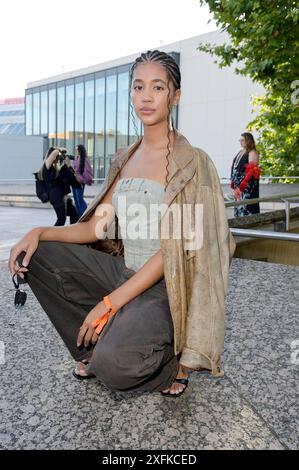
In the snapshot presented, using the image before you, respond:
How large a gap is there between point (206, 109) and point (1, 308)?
2190cm

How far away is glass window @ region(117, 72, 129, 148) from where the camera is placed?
28047mm

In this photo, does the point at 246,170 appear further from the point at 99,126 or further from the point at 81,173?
the point at 99,126

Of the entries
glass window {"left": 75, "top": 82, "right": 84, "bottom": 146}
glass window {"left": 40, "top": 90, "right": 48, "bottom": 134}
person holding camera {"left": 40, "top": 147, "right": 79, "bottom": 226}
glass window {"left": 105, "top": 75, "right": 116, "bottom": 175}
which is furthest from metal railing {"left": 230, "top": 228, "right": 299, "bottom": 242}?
glass window {"left": 40, "top": 90, "right": 48, "bottom": 134}

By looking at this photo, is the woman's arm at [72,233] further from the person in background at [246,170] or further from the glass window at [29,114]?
the glass window at [29,114]

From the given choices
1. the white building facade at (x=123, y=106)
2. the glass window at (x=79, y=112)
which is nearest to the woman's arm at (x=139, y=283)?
the white building facade at (x=123, y=106)

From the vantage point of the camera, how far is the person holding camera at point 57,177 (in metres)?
7.52

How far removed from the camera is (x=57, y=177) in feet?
25.1

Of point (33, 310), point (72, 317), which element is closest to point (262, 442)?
point (72, 317)

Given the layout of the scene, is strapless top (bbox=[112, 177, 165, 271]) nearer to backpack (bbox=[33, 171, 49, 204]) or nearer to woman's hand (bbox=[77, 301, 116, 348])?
woman's hand (bbox=[77, 301, 116, 348])

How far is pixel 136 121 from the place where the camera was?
7.38 ft

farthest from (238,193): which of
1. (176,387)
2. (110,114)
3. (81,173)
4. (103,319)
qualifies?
(110,114)

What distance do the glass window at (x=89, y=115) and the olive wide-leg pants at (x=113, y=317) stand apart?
29.9 m

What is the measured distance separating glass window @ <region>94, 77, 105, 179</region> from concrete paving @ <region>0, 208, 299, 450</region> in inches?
1097

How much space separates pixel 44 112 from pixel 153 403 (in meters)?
35.8
